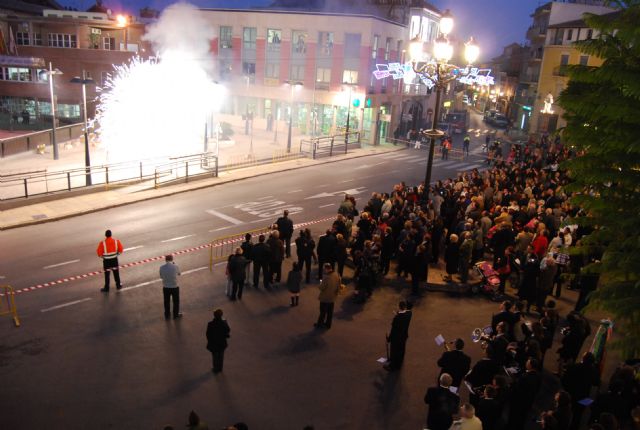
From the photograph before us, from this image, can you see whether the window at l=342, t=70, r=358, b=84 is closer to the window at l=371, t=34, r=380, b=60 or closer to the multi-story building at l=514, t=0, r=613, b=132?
the window at l=371, t=34, r=380, b=60

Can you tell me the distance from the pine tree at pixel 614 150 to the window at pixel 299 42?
4347 cm

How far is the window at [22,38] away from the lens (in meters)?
47.2

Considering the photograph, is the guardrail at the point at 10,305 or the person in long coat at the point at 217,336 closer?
the person in long coat at the point at 217,336

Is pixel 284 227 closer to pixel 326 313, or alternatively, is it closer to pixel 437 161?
pixel 326 313

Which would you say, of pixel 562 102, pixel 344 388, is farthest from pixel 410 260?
pixel 562 102

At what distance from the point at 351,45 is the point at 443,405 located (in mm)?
42126

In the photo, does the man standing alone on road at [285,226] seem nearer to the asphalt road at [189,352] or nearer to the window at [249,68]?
the asphalt road at [189,352]

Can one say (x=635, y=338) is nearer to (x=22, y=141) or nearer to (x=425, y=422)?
(x=425, y=422)

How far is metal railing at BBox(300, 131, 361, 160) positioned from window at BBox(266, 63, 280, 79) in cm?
992

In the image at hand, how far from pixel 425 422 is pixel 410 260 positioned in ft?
17.5

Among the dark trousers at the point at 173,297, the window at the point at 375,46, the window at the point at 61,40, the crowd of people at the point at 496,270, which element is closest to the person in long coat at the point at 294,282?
the crowd of people at the point at 496,270

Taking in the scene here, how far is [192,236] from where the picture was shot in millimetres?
18391

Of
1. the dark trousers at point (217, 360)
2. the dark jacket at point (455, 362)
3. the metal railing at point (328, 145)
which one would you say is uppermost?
the dark jacket at point (455, 362)

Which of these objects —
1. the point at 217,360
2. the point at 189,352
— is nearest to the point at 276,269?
the point at 189,352
